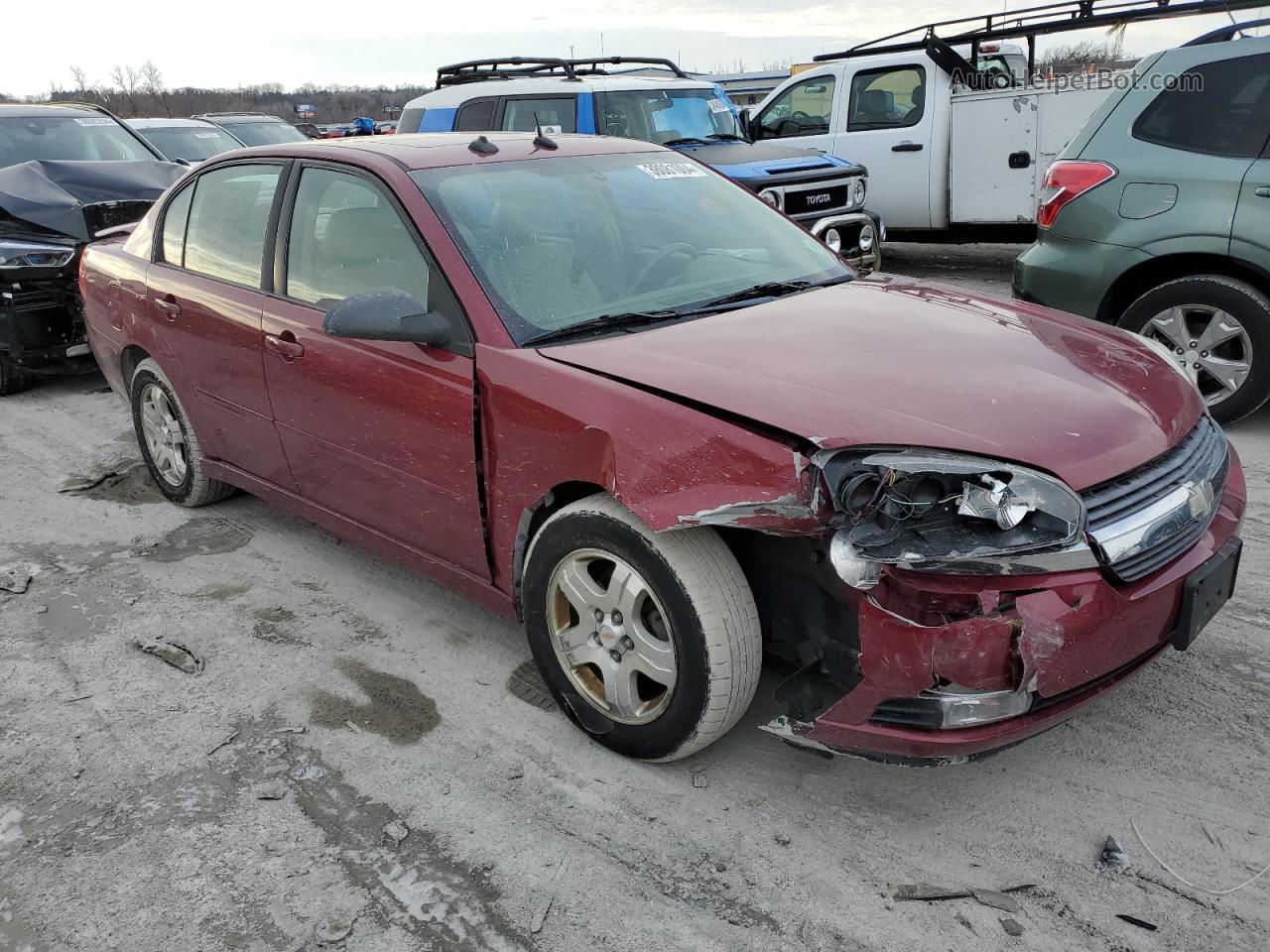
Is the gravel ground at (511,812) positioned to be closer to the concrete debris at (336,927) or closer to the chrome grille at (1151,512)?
the concrete debris at (336,927)

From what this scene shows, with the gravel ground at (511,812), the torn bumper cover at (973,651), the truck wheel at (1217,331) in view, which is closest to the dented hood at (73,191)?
the gravel ground at (511,812)

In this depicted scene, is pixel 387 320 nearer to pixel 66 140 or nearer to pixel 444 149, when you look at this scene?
pixel 444 149

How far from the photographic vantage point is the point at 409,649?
364 centimetres

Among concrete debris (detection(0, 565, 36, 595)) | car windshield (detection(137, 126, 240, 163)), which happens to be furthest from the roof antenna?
car windshield (detection(137, 126, 240, 163))

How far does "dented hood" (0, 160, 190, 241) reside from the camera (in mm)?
7234

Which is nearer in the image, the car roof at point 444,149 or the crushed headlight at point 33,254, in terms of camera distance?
the car roof at point 444,149

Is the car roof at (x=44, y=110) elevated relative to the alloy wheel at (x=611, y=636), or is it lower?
elevated

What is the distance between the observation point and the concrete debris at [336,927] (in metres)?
2.37

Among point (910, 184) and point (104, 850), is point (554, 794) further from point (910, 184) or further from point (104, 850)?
point (910, 184)

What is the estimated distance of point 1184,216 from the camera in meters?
5.02

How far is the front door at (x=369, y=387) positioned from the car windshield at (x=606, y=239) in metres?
0.20

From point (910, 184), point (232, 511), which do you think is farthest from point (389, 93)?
point (232, 511)

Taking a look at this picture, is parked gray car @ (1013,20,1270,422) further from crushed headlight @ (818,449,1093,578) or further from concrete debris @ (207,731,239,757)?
concrete debris @ (207,731,239,757)

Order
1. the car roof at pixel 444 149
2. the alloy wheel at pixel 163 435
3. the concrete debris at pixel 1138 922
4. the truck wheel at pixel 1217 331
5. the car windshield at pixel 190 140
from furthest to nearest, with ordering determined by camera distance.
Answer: the car windshield at pixel 190 140 < the truck wheel at pixel 1217 331 < the alloy wheel at pixel 163 435 < the car roof at pixel 444 149 < the concrete debris at pixel 1138 922
